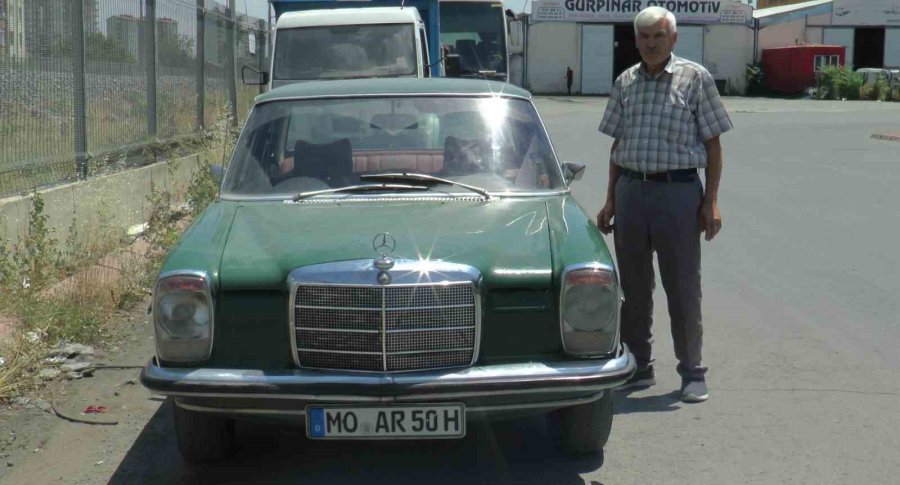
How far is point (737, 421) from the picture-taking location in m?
5.47

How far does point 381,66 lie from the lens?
547 inches

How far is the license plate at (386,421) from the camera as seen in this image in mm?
4273

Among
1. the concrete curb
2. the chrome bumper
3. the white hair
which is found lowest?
the chrome bumper

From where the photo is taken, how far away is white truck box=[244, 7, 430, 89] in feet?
45.4

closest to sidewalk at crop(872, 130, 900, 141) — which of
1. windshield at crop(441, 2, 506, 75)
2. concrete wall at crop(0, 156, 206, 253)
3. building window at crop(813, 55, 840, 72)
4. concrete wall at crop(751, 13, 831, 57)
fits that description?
windshield at crop(441, 2, 506, 75)

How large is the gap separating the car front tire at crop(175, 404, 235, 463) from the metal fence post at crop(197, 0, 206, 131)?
420 inches

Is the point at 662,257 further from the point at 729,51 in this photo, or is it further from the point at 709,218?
the point at 729,51

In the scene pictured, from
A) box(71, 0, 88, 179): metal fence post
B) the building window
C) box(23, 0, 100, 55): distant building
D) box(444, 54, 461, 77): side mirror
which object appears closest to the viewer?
box(23, 0, 100, 55): distant building

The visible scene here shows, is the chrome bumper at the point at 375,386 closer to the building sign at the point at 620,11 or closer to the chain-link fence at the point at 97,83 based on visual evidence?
the chain-link fence at the point at 97,83

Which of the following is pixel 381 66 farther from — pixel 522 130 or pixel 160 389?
pixel 160 389

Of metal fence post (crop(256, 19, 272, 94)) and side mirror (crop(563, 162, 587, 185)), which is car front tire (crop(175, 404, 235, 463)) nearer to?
side mirror (crop(563, 162, 587, 185))

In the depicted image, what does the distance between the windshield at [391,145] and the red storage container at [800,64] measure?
52.8 metres

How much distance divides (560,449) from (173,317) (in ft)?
5.96

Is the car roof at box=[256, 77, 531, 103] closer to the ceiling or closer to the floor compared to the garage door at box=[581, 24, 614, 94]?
closer to the floor
